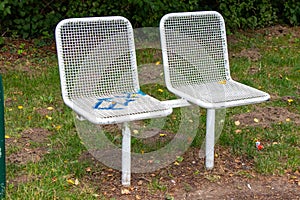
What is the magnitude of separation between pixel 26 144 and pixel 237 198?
64.8 inches

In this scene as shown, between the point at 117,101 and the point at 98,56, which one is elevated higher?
the point at 98,56

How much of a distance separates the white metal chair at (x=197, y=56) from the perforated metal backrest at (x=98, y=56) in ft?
0.87

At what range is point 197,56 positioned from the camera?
4254 millimetres

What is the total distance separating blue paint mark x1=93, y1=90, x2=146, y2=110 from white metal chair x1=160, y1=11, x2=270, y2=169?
1.10ft

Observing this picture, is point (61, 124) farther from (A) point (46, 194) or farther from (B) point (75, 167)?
(A) point (46, 194)

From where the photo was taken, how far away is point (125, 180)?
3.75 meters

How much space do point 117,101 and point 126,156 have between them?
35 cm

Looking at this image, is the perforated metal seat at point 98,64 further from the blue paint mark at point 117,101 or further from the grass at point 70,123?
the grass at point 70,123

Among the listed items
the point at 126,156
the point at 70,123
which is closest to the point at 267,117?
the point at 70,123

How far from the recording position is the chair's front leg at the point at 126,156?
141 inches

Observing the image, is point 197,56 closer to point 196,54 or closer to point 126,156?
point 196,54

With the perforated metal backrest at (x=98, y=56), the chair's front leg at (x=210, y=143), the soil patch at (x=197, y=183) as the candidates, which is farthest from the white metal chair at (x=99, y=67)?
the chair's front leg at (x=210, y=143)

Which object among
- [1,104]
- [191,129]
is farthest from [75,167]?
[191,129]

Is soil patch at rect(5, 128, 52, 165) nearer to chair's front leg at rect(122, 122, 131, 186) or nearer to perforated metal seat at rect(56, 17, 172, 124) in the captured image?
perforated metal seat at rect(56, 17, 172, 124)
